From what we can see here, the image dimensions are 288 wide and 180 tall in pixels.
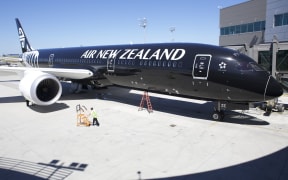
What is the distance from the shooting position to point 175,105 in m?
16.7

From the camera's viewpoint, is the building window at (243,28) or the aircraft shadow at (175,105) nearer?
the aircraft shadow at (175,105)

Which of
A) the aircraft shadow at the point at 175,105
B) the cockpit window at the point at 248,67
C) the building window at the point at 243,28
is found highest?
the building window at the point at 243,28

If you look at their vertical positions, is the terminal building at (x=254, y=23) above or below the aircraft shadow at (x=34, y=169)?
above

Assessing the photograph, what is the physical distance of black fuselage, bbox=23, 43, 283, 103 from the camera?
36.0ft

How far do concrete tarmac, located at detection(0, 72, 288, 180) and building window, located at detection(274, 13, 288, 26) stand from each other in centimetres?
2507

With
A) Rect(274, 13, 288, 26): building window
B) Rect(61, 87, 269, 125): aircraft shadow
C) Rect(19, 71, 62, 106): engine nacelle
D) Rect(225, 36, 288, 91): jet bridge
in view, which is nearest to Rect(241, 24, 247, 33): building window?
Rect(274, 13, 288, 26): building window

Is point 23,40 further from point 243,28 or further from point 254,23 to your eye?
point 254,23

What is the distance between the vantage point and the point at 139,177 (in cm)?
717

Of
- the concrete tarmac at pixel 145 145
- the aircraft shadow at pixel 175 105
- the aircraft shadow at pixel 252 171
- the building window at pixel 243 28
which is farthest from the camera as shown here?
the building window at pixel 243 28

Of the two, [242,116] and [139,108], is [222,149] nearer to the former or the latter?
[242,116]

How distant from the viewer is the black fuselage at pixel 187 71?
11.0 m

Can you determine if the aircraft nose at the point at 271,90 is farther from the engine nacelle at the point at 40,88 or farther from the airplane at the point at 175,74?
the engine nacelle at the point at 40,88

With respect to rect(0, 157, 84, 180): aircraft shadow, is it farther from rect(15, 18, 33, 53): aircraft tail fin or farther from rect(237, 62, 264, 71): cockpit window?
rect(15, 18, 33, 53): aircraft tail fin

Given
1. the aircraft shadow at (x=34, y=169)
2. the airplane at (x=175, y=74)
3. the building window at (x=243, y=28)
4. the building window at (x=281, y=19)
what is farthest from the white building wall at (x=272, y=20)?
the aircraft shadow at (x=34, y=169)
